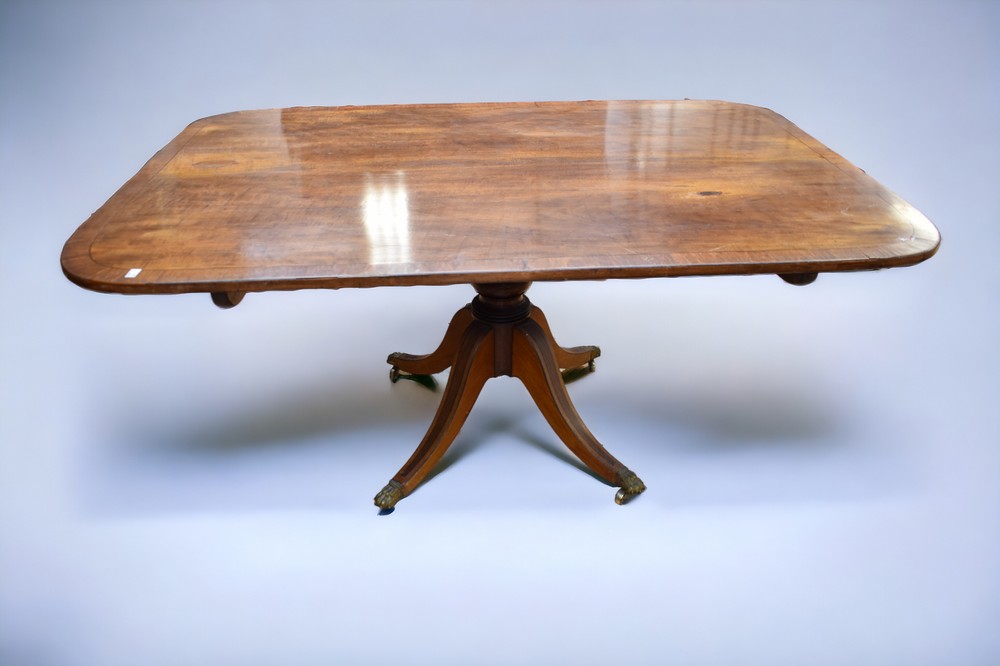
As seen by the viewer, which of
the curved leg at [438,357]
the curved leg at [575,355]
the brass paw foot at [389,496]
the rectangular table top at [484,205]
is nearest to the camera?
the rectangular table top at [484,205]

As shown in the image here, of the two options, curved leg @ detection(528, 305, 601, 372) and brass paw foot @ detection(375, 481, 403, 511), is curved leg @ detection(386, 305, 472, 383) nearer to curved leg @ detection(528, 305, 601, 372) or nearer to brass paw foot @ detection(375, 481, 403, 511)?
curved leg @ detection(528, 305, 601, 372)

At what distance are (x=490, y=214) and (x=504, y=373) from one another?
1.62 feet

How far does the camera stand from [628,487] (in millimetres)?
2061

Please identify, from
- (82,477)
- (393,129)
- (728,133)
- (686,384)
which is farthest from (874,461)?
(82,477)

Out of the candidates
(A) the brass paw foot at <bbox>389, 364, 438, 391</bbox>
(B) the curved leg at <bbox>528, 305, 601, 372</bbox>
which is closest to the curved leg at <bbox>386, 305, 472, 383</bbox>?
(A) the brass paw foot at <bbox>389, 364, 438, 391</bbox>

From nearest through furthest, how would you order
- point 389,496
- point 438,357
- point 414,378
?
point 389,496 < point 438,357 < point 414,378

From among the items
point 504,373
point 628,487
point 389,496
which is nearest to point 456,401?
point 504,373

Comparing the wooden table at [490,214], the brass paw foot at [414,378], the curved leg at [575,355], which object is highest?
the wooden table at [490,214]

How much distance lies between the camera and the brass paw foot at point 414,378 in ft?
8.32

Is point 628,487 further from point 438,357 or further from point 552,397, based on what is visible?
point 438,357

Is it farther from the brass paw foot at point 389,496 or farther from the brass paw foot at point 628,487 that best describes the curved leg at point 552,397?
the brass paw foot at point 389,496

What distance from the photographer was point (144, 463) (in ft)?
7.25

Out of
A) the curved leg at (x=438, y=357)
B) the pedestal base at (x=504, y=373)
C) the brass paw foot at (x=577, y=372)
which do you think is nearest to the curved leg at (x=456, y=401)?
the pedestal base at (x=504, y=373)

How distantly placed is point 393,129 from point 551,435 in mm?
845
